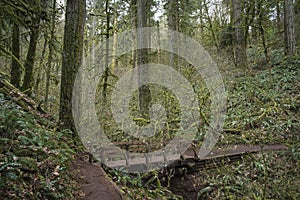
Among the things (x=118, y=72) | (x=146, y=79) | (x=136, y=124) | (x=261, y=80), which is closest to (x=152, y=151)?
(x=136, y=124)

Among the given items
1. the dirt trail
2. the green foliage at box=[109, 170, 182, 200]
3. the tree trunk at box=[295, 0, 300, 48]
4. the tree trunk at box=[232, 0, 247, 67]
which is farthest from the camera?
the tree trunk at box=[295, 0, 300, 48]

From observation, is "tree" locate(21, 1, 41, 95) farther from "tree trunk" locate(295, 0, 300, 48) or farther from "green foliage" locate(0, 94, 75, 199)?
"tree trunk" locate(295, 0, 300, 48)

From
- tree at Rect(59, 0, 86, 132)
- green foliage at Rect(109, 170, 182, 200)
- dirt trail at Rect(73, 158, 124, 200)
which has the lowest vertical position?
green foliage at Rect(109, 170, 182, 200)

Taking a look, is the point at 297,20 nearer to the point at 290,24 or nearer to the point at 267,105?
the point at 290,24

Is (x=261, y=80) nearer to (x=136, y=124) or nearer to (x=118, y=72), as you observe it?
(x=136, y=124)

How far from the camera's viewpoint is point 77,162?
5.93 metres

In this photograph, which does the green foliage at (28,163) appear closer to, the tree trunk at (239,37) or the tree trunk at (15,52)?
the tree trunk at (15,52)

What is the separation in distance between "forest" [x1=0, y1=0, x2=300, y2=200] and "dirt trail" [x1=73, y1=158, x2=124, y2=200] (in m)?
0.02

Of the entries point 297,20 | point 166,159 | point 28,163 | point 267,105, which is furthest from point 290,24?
point 28,163

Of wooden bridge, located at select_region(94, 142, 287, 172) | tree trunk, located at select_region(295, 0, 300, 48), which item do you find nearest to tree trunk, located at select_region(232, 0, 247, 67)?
tree trunk, located at select_region(295, 0, 300, 48)

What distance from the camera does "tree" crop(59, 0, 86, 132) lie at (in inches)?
262

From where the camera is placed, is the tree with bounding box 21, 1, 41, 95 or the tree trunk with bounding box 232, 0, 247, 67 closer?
the tree with bounding box 21, 1, 41, 95

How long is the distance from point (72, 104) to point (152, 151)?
346 cm

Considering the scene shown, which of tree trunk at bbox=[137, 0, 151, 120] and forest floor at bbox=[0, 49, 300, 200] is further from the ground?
tree trunk at bbox=[137, 0, 151, 120]
